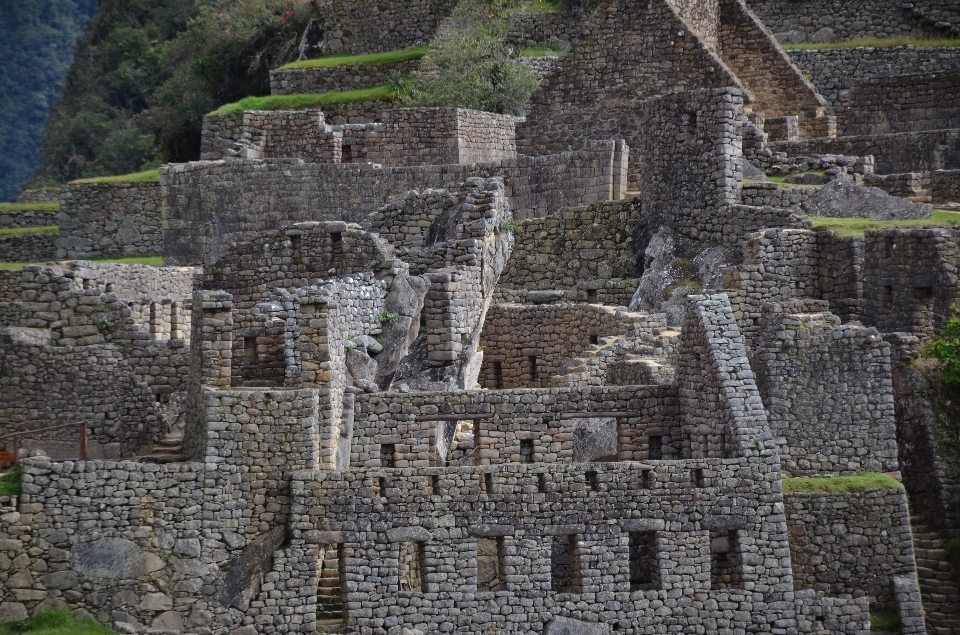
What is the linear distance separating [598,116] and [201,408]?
50.3 feet

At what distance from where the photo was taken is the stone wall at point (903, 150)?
1503 inches

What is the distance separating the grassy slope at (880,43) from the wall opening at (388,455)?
64.9ft

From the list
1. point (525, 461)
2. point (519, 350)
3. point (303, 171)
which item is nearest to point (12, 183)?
point (303, 171)

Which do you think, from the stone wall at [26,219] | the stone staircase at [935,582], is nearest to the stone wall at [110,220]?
the stone wall at [26,219]

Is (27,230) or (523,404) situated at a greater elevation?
(27,230)

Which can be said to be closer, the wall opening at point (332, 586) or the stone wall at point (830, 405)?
the wall opening at point (332, 586)

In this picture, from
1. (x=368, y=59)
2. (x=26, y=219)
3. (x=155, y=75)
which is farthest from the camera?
(x=155, y=75)

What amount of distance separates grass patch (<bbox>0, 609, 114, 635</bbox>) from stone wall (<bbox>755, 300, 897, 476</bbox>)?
8.90 m

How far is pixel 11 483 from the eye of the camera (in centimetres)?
2712

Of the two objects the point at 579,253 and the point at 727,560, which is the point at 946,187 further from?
the point at 727,560

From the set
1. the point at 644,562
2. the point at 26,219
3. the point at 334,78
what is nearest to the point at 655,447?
the point at 644,562

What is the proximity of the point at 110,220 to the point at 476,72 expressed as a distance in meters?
7.43

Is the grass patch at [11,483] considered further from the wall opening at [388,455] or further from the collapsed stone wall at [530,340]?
the collapsed stone wall at [530,340]

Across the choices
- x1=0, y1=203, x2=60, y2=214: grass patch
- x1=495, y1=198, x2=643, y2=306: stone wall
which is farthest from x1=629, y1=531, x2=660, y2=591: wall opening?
x1=0, y1=203, x2=60, y2=214: grass patch
